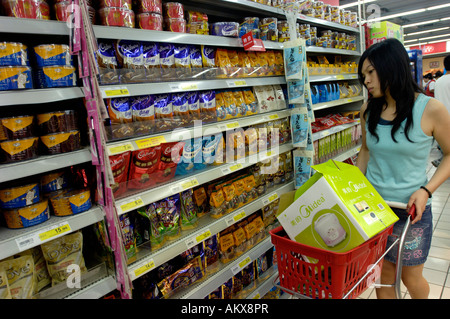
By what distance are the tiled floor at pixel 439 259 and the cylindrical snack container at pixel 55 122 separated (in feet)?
8.46

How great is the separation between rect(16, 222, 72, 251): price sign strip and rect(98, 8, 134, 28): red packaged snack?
3.05 ft

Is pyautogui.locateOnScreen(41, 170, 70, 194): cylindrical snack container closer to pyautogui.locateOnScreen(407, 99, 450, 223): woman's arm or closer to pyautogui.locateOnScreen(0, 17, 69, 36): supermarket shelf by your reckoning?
pyautogui.locateOnScreen(0, 17, 69, 36): supermarket shelf

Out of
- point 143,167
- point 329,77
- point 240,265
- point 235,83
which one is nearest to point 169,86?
point 143,167

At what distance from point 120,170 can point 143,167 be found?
0.14 meters

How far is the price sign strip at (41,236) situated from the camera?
3.76 feet

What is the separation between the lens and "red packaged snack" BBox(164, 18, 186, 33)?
1.68 m

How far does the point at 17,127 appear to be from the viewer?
1.20 meters

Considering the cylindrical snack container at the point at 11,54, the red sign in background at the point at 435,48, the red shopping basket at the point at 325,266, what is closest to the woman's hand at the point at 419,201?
the red shopping basket at the point at 325,266

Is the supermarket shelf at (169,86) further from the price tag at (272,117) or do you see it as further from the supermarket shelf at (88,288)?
the supermarket shelf at (88,288)

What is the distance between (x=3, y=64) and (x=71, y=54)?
25cm

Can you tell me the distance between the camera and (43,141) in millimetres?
1269

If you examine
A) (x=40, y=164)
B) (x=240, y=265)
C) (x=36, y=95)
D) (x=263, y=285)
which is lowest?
(x=263, y=285)

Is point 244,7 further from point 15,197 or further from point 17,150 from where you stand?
point 15,197
